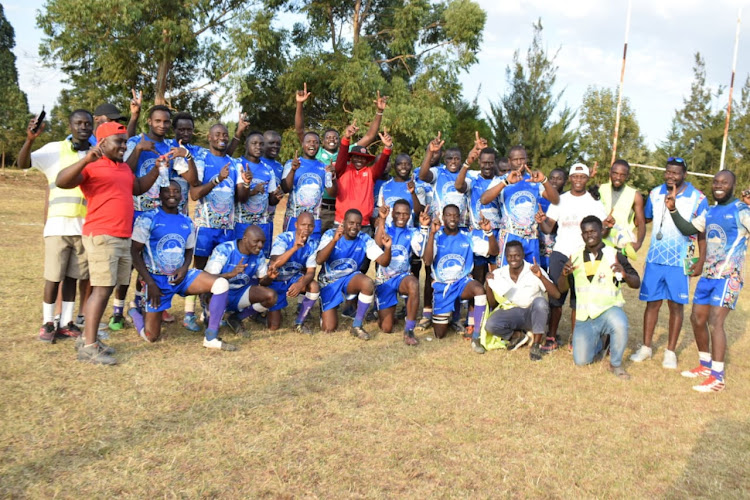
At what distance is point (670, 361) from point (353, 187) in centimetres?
414

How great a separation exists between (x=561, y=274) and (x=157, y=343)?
4318mm

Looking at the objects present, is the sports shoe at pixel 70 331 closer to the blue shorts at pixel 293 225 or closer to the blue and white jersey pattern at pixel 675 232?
the blue shorts at pixel 293 225

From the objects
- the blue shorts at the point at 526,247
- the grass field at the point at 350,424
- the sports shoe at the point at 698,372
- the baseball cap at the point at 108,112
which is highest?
the baseball cap at the point at 108,112

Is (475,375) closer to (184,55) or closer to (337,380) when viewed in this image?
(337,380)

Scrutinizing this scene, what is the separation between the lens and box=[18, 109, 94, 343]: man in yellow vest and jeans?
568 cm

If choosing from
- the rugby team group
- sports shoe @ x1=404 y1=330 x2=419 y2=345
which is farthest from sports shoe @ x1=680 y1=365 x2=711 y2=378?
sports shoe @ x1=404 y1=330 x2=419 y2=345

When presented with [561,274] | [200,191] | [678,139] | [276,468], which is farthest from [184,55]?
[678,139]

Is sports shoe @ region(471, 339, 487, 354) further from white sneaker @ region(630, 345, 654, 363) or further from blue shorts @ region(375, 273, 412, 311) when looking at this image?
white sneaker @ region(630, 345, 654, 363)

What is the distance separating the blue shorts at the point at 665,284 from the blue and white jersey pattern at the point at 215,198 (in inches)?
184

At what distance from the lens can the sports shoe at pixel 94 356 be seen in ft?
17.6

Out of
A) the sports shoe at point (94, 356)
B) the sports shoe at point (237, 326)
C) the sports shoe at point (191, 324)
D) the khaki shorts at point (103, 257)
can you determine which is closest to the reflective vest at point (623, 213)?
the sports shoe at point (237, 326)

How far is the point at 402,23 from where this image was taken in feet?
81.8

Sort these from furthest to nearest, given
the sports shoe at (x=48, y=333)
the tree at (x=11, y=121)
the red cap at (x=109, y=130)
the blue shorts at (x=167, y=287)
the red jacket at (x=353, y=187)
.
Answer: the tree at (x=11, y=121)
the red jacket at (x=353, y=187)
the blue shorts at (x=167, y=287)
the sports shoe at (x=48, y=333)
the red cap at (x=109, y=130)

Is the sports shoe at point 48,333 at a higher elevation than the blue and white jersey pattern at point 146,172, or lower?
lower
